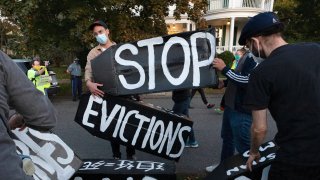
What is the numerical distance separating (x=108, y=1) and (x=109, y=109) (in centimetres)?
830

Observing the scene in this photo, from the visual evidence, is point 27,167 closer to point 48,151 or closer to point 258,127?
point 48,151

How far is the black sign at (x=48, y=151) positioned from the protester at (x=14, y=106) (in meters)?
1.12

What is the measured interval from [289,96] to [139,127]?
2303mm

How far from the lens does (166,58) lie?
4.03 meters

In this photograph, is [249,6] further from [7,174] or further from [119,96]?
[7,174]

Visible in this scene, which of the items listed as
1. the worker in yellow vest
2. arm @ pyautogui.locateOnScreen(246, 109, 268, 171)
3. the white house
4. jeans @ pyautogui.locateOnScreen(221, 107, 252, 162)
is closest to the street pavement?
the worker in yellow vest

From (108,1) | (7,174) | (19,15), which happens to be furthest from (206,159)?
(19,15)

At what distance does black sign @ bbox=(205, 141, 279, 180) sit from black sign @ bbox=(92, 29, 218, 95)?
111cm

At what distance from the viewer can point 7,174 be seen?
1557 mm

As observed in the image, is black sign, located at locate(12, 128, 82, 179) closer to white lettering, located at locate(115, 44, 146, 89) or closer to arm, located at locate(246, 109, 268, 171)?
white lettering, located at locate(115, 44, 146, 89)

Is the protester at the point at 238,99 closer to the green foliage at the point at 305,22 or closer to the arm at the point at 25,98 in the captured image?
the arm at the point at 25,98

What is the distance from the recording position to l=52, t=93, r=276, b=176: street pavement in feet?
17.1

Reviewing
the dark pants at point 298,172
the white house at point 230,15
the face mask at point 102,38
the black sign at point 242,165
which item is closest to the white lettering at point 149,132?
the face mask at point 102,38

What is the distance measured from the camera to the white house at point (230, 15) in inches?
1066
